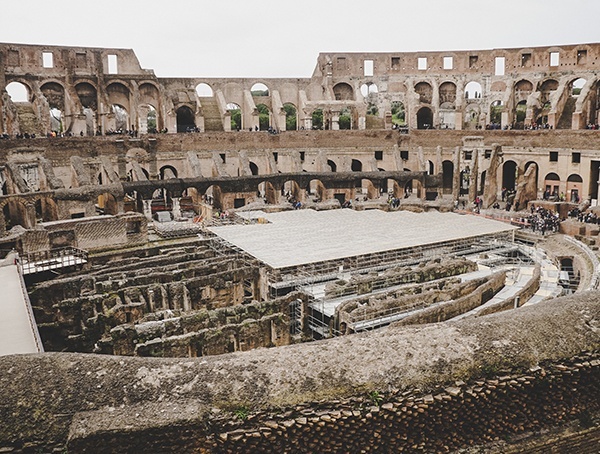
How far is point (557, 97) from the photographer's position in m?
36.2

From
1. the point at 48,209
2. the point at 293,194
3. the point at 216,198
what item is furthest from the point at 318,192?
the point at 48,209

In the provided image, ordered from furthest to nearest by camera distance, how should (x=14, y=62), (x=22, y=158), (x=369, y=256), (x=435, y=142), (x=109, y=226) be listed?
1. (x=435, y=142)
2. (x=14, y=62)
3. (x=22, y=158)
4. (x=109, y=226)
5. (x=369, y=256)

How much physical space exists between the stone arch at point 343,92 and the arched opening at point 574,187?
17.1 metres

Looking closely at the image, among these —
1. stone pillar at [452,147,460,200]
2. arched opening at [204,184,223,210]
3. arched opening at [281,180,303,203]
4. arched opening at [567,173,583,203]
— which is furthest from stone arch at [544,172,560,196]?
arched opening at [204,184,223,210]

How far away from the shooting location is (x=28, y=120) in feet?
114

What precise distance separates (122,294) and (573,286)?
16.0 metres

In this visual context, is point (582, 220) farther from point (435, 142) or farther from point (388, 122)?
point (388, 122)

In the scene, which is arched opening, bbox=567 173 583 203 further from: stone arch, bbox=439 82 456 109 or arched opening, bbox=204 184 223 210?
arched opening, bbox=204 184 223 210

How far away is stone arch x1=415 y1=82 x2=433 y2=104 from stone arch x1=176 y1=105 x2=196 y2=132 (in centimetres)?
1674

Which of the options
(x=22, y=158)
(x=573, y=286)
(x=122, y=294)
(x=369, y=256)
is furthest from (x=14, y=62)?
(x=573, y=286)

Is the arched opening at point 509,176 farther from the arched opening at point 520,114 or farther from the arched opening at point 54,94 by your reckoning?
the arched opening at point 54,94

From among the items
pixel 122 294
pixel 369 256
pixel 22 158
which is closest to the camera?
pixel 122 294

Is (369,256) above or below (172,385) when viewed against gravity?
below

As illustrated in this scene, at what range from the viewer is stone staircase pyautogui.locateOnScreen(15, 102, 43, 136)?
3415 cm
